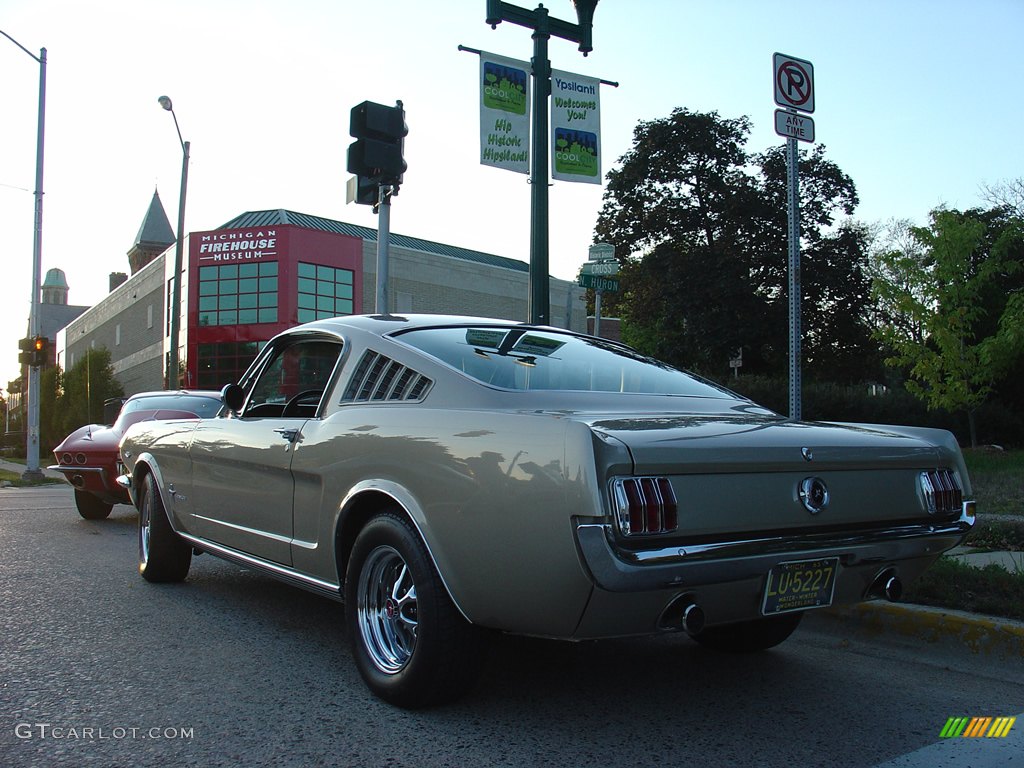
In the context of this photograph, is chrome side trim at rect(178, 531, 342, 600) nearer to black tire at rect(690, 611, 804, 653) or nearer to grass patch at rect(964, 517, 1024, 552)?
black tire at rect(690, 611, 804, 653)

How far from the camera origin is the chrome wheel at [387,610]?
342cm

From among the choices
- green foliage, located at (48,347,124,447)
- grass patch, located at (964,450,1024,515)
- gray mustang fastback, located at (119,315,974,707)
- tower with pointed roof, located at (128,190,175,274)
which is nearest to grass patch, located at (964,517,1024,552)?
grass patch, located at (964,450,1024,515)

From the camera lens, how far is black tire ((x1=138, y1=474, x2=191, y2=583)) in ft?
18.4

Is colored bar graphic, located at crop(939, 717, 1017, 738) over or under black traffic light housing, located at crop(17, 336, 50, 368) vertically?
under

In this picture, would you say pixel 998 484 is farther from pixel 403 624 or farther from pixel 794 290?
pixel 403 624

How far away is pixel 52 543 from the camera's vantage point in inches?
308

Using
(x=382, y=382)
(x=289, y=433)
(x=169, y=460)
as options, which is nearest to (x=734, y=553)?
(x=382, y=382)

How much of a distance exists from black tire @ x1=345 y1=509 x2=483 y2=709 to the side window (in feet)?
3.28

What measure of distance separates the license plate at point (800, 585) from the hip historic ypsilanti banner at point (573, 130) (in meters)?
6.16

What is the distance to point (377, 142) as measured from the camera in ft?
27.7

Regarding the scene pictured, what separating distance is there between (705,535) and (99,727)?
2153mm

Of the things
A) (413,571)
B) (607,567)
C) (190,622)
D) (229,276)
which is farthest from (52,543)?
(229,276)

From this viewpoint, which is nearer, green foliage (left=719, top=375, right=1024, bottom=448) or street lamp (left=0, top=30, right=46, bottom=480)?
street lamp (left=0, top=30, right=46, bottom=480)

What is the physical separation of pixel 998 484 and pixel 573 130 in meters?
6.93
